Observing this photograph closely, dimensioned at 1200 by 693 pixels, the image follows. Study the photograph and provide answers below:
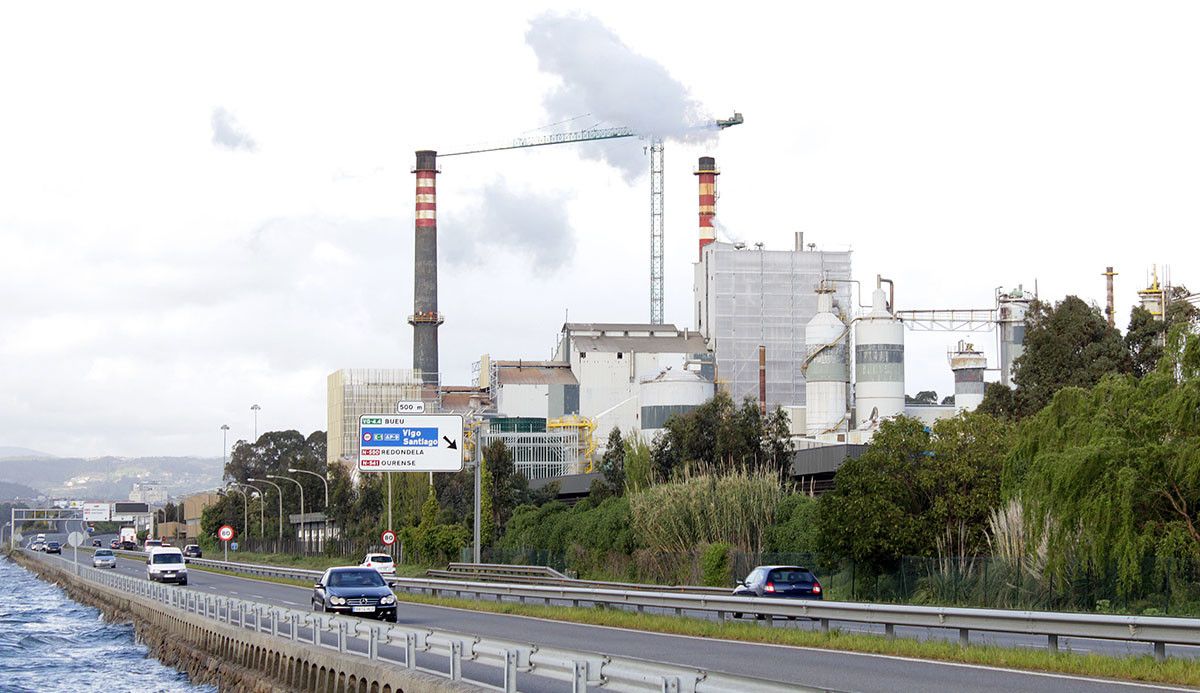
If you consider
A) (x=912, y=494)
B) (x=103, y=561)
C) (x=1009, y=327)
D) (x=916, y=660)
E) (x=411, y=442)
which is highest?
(x=1009, y=327)

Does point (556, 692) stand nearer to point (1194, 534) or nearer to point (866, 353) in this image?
point (1194, 534)

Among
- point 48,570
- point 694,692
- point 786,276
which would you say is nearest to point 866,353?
point 786,276

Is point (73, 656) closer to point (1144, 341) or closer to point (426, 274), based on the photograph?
point (1144, 341)

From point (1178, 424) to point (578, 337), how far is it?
120 meters

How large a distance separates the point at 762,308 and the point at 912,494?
325ft

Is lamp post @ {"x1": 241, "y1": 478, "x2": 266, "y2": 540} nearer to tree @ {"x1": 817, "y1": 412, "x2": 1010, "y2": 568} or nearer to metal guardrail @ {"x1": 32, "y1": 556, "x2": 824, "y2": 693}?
tree @ {"x1": 817, "y1": 412, "x2": 1010, "y2": 568}

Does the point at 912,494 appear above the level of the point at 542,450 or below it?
below

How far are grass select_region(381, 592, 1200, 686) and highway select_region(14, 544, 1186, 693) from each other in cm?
41

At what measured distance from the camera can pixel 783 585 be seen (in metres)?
39.8

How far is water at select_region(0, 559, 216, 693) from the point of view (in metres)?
38.3

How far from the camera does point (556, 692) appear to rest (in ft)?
69.8

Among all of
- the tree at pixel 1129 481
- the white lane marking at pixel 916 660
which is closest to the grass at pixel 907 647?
the white lane marking at pixel 916 660

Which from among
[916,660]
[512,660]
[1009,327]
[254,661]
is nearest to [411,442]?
[254,661]

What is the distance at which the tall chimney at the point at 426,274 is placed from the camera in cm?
15600
